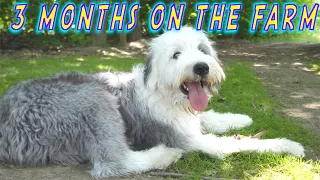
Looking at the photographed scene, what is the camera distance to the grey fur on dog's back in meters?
3.51

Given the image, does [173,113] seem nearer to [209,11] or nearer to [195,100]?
[195,100]

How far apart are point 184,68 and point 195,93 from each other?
0.99ft

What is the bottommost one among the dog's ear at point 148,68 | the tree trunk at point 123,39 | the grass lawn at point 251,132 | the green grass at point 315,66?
the grass lawn at point 251,132

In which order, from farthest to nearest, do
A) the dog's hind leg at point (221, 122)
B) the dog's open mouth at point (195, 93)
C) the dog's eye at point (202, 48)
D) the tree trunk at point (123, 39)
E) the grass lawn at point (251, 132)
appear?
1. the tree trunk at point (123, 39)
2. the dog's hind leg at point (221, 122)
3. the dog's eye at point (202, 48)
4. the dog's open mouth at point (195, 93)
5. the grass lawn at point (251, 132)

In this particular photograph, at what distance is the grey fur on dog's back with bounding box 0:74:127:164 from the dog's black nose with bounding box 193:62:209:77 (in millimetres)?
889

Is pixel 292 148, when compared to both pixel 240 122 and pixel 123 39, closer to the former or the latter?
pixel 240 122

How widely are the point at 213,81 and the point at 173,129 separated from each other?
0.63 m

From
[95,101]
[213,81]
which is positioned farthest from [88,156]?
[213,81]

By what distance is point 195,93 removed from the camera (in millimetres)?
3627

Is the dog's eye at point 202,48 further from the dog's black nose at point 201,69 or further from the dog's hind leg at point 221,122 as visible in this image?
the dog's hind leg at point 221,122

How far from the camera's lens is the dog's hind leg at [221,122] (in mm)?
4617

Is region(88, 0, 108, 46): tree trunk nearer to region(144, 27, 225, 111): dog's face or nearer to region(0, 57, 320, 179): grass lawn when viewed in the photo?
region(0, 57, 320, 179): grass lawn

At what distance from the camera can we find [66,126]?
3.53 m

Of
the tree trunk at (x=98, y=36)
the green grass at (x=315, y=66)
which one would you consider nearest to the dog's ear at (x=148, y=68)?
the green grass at (x=315, y=66)
